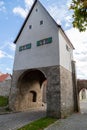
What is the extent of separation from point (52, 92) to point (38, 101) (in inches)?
375

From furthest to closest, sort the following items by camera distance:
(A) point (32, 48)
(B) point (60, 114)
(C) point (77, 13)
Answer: (A) point (32, 48)
(B) point (60, 114)
(C) point (77, 13)

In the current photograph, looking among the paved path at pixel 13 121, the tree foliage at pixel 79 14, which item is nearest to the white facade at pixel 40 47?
the paved path at pixel 13 121

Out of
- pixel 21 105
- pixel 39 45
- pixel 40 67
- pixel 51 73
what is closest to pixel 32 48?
pixel 39 45

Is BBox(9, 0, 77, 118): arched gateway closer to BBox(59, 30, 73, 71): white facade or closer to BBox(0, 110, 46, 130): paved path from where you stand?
BBox(59, 30, 73, 71): white facade

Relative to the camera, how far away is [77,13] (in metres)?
7.01

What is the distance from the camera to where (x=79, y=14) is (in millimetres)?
7008

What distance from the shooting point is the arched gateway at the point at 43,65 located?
47.6 ft

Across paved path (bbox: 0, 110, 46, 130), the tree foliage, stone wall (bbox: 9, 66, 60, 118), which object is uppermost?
the tree foliage

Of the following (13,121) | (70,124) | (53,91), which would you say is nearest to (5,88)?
(53,91)

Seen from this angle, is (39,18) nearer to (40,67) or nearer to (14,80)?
(40,67)

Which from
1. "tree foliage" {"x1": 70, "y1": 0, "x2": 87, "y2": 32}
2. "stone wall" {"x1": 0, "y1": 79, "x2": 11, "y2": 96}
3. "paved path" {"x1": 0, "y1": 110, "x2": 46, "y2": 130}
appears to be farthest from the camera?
"stone wall" {"x1": 0, "y1": 79, "x2": 11, "y2": 96}

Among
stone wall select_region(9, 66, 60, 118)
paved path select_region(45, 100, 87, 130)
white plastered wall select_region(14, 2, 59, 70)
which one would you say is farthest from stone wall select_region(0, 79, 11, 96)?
paved path select_region(45, 100, 87, 130)

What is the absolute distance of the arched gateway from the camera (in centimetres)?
1451

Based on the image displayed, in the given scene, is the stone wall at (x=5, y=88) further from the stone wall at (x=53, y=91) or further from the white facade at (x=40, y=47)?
the stone wall at (x=53, y=91)
